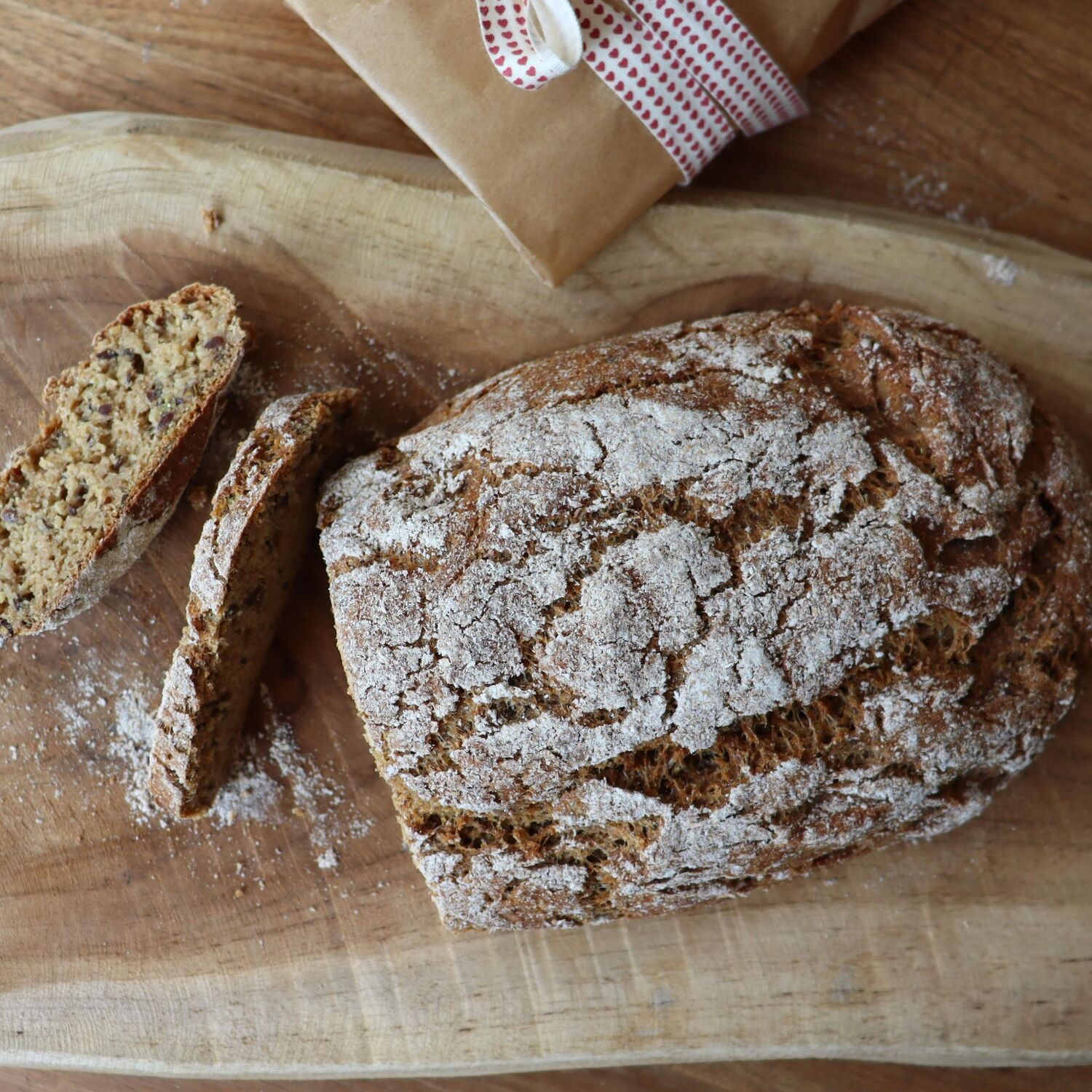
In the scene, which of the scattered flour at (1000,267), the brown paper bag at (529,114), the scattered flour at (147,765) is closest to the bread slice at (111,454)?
the scattered flour at (147,765)

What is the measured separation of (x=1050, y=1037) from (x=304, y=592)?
7.65ft

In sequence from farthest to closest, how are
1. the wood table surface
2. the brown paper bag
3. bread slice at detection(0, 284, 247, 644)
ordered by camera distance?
1. the wood table surface
2. bread slice at detection(0, 284, 247, 644)
3. the brown paper bag

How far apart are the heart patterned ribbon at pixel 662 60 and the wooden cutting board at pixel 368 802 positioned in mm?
217

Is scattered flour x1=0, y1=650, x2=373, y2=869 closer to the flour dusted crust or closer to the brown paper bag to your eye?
the flour dusted crust

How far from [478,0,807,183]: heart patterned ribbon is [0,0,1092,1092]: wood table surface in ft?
0.92

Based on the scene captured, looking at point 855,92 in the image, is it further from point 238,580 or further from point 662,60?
point 238,580

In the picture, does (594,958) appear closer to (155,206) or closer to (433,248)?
(433,248)

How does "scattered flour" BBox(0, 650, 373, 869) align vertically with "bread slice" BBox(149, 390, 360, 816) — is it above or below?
below

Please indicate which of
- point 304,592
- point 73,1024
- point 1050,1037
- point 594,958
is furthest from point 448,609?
point 1050,1037

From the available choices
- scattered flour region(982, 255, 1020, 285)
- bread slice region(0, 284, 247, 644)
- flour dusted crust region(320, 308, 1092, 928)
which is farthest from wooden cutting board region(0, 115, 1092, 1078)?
flour dusted crust region(320, 308, 1092, 928)

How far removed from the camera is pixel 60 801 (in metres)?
2.39

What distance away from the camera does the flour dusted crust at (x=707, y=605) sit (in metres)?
A: 1.80

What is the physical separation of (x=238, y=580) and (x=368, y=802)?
759 mm

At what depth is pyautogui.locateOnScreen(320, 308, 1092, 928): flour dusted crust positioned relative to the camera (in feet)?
5.90
